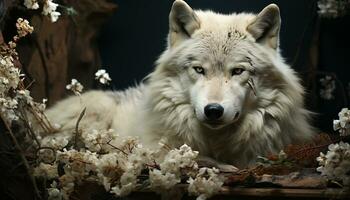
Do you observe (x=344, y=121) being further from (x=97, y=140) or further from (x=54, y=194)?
(x=54, y=194)

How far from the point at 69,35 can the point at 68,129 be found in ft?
3.64

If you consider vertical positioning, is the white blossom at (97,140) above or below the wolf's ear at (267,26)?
below

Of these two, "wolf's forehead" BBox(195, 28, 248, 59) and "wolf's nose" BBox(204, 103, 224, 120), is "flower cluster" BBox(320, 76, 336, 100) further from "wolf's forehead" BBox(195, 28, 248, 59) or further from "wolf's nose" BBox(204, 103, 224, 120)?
"wolf's nose" BBox(204, 103, 224, 120)

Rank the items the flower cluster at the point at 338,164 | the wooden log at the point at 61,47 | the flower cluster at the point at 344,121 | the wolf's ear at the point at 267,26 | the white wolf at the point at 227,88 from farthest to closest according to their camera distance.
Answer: the wooden log at the point at 61,47 → the wolf's ear at the point at 267,26 → the white wolf at the point at 227,88 → the flower cluster at the point at 344,121 → the flower cluster at the point at 338,164

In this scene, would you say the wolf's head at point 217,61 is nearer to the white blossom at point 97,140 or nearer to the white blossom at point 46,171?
the white blossom at point 97,140

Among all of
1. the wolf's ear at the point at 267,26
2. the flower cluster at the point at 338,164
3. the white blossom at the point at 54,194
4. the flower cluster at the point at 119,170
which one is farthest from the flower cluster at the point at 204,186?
the wolf's ear at the point at 267,26

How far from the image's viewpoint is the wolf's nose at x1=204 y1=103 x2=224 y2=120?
2.90 meters

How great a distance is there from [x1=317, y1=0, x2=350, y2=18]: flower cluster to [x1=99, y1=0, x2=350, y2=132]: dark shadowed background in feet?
0.31

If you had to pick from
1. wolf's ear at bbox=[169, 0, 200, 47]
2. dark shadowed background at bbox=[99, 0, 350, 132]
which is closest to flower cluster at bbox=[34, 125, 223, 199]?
wolf's ear at bbox=[169, 0, 200, 47]

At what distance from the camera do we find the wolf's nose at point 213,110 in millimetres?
2900

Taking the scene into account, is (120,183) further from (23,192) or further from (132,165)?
(23,192)

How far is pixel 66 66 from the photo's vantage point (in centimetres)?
450

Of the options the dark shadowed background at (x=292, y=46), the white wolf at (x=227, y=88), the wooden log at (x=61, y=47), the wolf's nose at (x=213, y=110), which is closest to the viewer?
the wolf's nose at (x=213, y=110)

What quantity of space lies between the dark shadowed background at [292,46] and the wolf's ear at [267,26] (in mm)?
988
